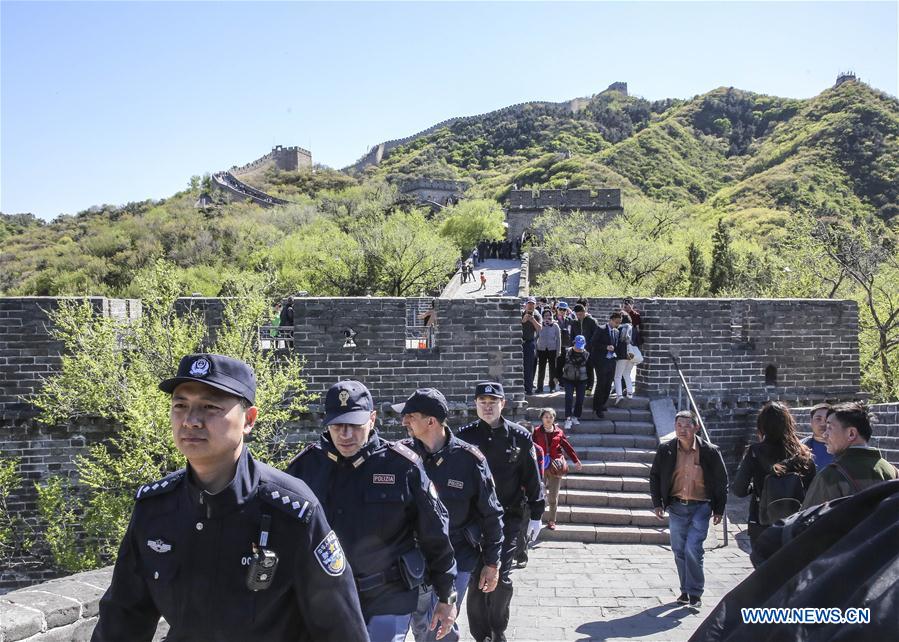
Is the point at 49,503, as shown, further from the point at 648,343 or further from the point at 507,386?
the point at 648,343

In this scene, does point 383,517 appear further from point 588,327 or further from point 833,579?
point 588,327

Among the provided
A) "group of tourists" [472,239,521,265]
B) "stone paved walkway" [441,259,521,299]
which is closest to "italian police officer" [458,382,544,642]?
"stone paved walkway" [441,259,521,299]

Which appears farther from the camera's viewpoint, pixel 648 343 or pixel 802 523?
pixel 648 343

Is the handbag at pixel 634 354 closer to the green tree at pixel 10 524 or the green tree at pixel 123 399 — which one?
the green tree at pixel 123 399

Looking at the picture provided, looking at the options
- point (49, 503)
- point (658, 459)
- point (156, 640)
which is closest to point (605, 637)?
point (658, 459)

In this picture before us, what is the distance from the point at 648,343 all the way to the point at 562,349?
1368mm

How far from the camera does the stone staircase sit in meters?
8.69

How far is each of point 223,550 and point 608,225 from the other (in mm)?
43092

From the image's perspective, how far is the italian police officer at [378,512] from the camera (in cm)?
363

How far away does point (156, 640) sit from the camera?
4.72 m

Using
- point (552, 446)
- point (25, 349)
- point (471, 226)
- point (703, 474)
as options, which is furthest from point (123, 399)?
point (471, 226)

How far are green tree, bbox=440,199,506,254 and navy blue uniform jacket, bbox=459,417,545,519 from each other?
46751 mm

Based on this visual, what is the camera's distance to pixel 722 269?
2894 cm

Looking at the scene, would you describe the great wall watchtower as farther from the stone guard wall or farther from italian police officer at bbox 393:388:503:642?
italian police officer at bbox 393:388:503:642
